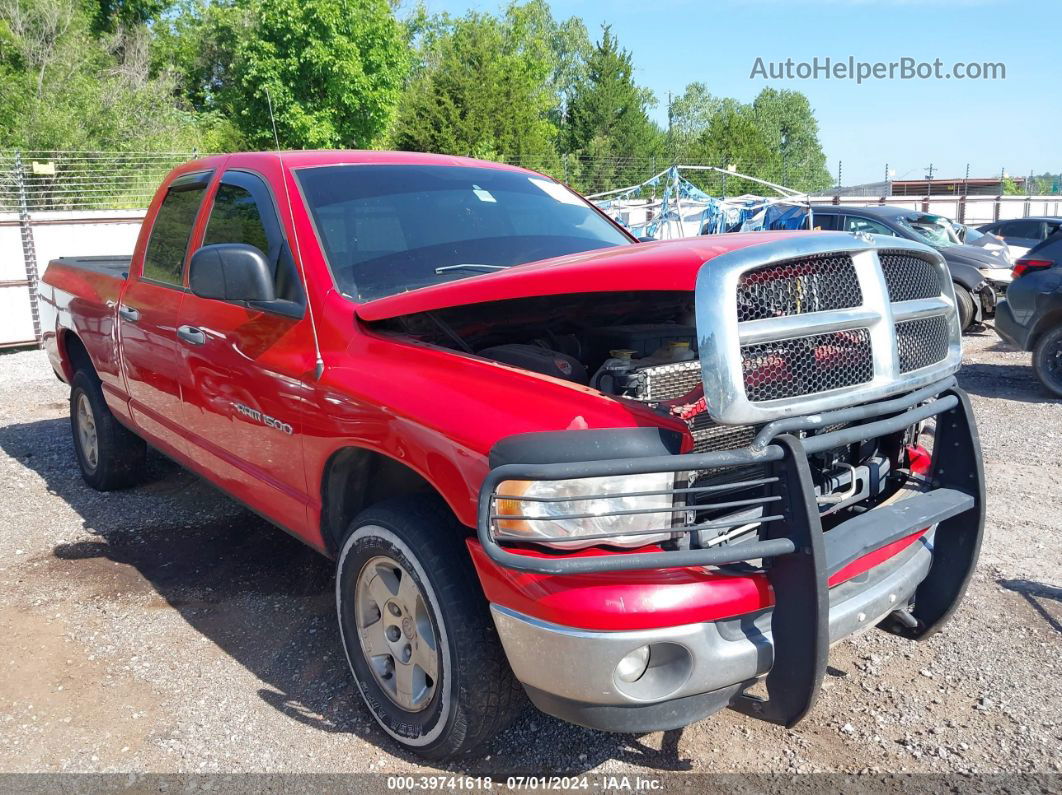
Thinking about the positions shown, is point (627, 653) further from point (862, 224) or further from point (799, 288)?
point (862, 224)

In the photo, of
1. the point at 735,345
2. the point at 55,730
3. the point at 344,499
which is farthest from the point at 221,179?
the point at 735,345

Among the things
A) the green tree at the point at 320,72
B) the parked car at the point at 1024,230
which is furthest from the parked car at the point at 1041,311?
the green tree at the point at 320,72

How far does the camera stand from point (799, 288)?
2355mm

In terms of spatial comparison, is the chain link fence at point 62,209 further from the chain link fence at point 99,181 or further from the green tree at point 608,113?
the green tree at point 608,113

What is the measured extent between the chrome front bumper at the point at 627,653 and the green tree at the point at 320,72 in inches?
1115

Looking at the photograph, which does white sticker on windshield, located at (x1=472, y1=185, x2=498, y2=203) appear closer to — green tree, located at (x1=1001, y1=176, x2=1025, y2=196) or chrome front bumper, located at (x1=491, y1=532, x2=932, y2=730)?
chrome front bumper, located at (x1=491, y1=532, x2=932, y2=730)

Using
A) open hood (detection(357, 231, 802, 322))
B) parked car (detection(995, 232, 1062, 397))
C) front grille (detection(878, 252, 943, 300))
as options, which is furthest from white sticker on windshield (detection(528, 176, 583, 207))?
parked car (detection(995, 232, 1062, 397))

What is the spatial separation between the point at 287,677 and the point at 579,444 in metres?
1.84

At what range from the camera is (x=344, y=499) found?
10.3ft

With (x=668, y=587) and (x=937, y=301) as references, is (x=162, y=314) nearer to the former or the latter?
(x=668, y=587)

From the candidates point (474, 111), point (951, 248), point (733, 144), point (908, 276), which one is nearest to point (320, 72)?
point (474, 111)

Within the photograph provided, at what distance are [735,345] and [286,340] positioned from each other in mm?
1772

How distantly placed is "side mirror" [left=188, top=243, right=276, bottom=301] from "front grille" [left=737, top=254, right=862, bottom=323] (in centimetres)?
178

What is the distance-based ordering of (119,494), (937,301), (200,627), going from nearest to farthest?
1. (937,301)
2. (200,627)
3. (119,494)
